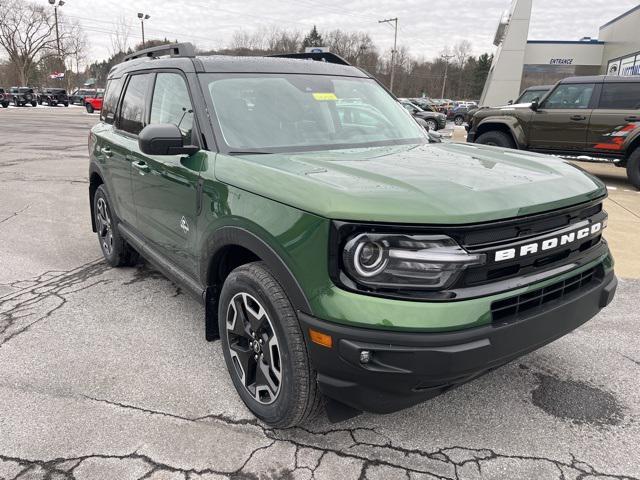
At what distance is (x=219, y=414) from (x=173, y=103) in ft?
6.59

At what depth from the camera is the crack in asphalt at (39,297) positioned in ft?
12.1

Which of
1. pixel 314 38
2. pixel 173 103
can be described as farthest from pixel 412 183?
pixel 314 38

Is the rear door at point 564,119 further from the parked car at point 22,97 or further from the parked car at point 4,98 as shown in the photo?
the parked car at point 22,97

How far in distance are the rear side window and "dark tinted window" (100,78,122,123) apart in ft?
3.58

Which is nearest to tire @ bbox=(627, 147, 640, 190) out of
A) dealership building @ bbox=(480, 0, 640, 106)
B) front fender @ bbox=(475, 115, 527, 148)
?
front fender @ bbox=(475, 115, 527, 148)

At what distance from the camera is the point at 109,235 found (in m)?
4.87

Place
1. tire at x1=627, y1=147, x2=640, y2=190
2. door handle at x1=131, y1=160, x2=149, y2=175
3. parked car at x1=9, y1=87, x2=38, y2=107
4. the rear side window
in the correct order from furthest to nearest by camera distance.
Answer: parked car at x1=9, y1=87, x2=38, y2=107 → tire at x1=627, y1=147, x2=640, y2=190 → door handle at x1=131, y1=160, x2=149, y2=175 → the rear side window

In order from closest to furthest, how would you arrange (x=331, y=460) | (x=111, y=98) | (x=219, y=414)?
(x=331, y=460), (x=219, y=414), (x=111, y=98)

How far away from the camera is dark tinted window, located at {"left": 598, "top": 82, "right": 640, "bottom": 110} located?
935cm

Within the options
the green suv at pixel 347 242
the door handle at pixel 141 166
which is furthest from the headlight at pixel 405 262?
the door handle at pixel 141 166

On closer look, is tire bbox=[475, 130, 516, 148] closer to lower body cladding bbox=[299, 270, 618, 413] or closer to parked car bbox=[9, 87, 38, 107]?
lower body cladding bbox=[299, 270, 618, 413]

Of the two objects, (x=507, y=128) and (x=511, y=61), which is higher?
(x=511, y=61)

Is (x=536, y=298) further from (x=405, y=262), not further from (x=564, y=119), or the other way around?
(x=564, y=119)

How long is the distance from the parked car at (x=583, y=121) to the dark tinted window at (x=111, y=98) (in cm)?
825
